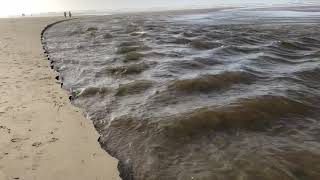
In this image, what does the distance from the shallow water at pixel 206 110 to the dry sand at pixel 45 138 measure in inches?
11.5

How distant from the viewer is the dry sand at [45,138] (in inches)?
194

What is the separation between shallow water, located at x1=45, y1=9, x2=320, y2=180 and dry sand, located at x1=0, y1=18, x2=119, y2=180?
292 millimetres

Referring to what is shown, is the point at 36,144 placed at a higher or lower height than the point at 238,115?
lower

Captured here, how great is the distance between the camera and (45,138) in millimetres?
5996

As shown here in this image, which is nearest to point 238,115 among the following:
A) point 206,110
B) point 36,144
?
point 206,110

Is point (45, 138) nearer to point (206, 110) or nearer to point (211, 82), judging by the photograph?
point (206, 110)

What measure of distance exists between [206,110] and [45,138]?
268cm

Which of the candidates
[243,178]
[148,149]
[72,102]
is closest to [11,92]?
[72,102]

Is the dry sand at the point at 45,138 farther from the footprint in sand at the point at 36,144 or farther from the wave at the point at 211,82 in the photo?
the wave at the point at 211,82

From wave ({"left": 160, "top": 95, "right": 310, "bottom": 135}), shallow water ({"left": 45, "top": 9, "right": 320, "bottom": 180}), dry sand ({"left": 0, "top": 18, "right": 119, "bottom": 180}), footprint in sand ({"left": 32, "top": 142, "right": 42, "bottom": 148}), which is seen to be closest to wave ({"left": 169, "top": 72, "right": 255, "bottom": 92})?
shallow water ({"left": 45, "top": 9, "right": 320, "bottom": 180})

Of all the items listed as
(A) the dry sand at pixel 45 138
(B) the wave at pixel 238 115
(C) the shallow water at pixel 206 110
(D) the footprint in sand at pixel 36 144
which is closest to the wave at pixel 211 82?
(C) the shallow water at pixel 206 110

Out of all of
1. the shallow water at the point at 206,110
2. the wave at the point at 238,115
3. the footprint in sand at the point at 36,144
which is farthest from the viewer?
the wave at the point at 238,115

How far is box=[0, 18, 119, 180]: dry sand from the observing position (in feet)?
16.2

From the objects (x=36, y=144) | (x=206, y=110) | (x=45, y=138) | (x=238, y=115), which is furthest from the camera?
(x=206, y=110)
